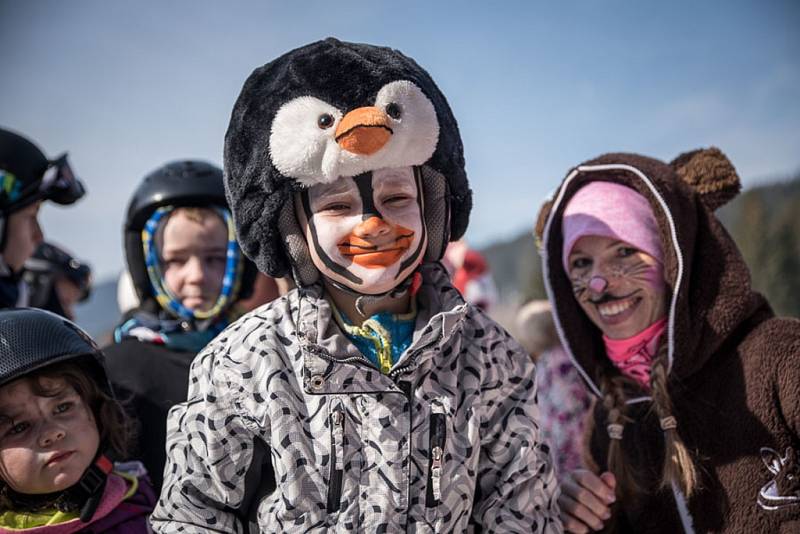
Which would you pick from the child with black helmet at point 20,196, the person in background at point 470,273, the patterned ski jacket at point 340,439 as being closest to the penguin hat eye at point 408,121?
the patterned ski jacket at point 340,439

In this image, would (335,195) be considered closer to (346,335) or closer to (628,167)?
(346,335)

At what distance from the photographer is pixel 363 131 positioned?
1.72m

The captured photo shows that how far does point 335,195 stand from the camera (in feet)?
5.98

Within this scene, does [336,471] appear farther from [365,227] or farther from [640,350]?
[640,350]

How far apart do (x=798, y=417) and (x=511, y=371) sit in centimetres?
99

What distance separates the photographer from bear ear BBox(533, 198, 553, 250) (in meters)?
2.86

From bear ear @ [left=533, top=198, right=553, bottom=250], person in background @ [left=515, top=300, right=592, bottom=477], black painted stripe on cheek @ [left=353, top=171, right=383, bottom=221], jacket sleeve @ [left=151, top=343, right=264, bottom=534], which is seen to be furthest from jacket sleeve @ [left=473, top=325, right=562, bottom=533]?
bear ear @ [left=533, top=198, right=553, bottom=250]

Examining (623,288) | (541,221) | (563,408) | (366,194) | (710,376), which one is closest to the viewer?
(366,194)

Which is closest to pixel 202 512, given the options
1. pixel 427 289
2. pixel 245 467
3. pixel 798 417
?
pixel 245 467

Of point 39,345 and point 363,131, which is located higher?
point 363,131

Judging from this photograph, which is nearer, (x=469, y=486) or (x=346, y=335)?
(x=469, y=486)

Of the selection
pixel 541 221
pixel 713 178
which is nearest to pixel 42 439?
pixel 541 221

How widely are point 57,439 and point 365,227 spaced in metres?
1.20

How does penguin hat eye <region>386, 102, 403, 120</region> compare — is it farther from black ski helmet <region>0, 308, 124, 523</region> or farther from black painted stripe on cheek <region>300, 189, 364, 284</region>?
black ski helmet <region>0, 308, 124, 523</region>
